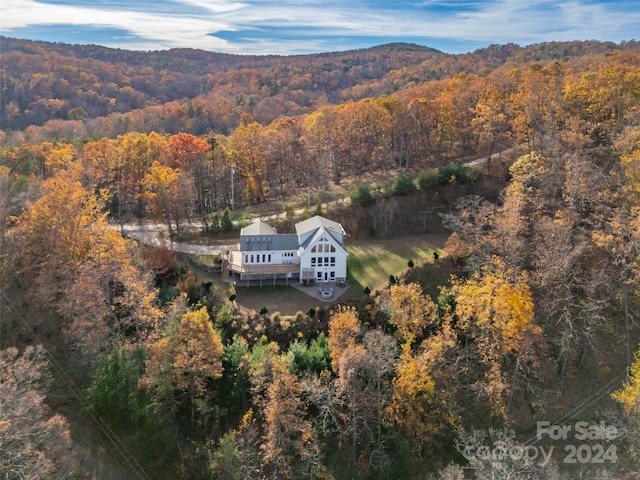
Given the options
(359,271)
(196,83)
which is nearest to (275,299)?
(359,271)

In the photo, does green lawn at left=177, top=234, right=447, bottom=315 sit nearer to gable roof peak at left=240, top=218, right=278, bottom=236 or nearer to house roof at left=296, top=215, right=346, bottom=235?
house roof at left=296, top=215, right=346, bottom=235

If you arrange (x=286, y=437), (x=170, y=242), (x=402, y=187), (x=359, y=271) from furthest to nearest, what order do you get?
(x=402, y=187)
(x=170, y=242)
(x=359, y=271)
(x=286, y=437)

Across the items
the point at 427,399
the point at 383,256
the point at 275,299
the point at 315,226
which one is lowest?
the point at 427,399

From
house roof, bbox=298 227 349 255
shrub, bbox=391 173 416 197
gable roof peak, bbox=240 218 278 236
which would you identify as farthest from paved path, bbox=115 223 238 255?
shrub, bbox=391 173 416 197

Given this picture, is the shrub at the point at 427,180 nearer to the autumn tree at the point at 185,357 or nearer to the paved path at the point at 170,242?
the paved path at the point at 170,242

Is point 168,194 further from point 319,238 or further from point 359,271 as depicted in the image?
point 359,271

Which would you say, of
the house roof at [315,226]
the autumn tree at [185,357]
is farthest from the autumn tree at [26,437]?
the house roof at [315,226]
